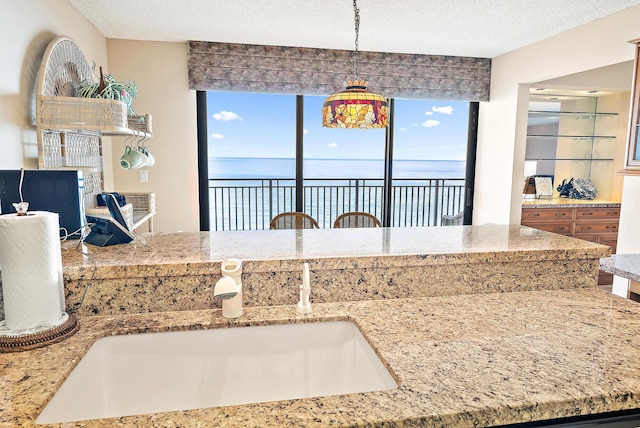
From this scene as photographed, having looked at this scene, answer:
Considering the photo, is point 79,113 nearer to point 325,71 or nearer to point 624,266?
point 325,71

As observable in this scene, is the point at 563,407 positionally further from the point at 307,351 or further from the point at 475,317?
the point at 307,351

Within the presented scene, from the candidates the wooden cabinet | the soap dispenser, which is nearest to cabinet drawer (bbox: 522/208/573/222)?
the wooden cabinet

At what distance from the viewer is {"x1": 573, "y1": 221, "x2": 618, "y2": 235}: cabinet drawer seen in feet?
14.5

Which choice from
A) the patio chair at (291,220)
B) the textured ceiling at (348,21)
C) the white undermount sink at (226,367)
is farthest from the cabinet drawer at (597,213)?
the white undermount sink at (226,367)

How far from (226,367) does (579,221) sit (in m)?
4.38

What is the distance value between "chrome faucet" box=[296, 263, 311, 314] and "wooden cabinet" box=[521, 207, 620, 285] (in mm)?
3740

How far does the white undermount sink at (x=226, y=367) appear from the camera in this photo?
1.09 m

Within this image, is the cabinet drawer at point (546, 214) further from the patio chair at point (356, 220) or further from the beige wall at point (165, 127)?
the beige wall at point (165, 127)

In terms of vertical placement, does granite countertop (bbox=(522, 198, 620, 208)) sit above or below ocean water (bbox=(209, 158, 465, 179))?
below

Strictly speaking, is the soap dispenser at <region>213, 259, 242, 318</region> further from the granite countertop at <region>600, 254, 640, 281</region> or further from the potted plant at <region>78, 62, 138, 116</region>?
the granite countertop at <region>600, 254, 640, 281</region>

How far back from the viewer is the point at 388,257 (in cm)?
138

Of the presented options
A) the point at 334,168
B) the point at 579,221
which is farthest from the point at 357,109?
the point at 334,168

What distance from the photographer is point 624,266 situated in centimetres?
232

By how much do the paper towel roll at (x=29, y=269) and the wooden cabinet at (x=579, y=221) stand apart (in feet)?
14.1
